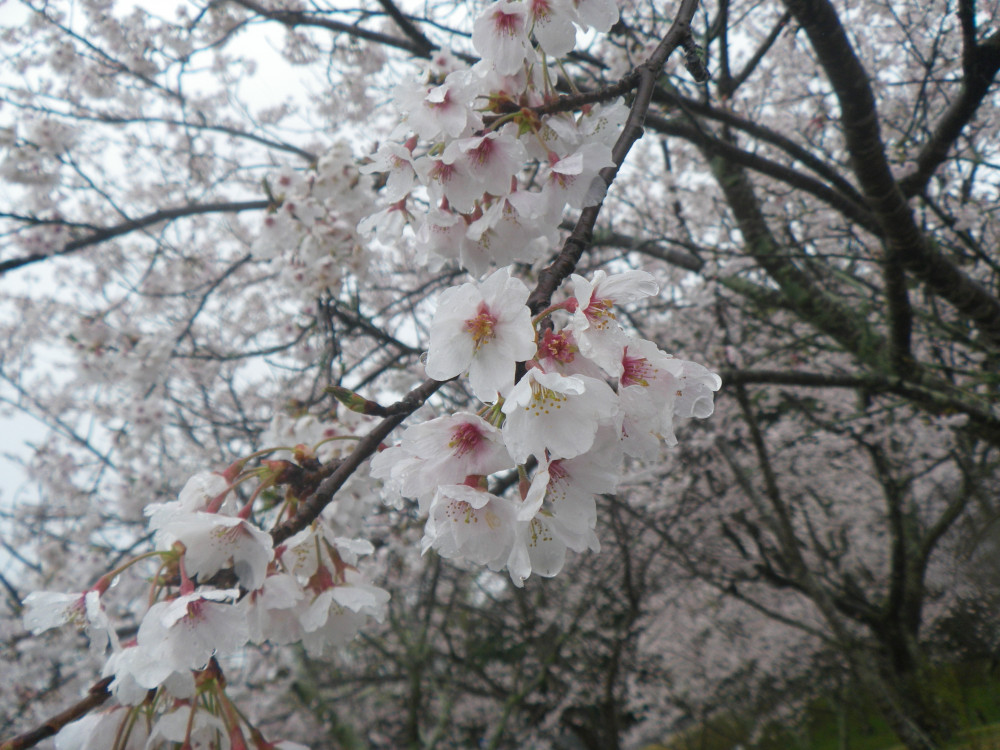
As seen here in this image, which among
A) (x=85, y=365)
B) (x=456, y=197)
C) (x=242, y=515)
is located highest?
(x=85, y=365)

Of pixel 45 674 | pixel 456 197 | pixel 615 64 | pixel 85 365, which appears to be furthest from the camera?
pixel 45 674

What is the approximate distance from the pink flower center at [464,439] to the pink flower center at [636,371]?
9.9 inches

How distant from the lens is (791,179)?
9.01 feet

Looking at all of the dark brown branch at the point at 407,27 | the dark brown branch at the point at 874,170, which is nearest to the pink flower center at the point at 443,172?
the dark brown branch at the point at 874,170

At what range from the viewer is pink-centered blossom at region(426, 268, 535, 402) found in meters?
0.87

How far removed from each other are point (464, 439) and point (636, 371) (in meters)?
0.30

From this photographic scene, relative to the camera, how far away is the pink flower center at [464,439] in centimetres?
91

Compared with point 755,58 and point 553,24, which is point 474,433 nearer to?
point 553,24

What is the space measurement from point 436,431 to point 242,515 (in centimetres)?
45

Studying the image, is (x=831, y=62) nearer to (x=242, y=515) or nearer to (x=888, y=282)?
(x=888, y=282)

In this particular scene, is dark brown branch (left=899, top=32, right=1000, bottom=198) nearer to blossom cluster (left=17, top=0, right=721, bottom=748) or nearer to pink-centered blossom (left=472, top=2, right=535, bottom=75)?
blossom cluster (left=17, top=0, right=721, bottom=748)

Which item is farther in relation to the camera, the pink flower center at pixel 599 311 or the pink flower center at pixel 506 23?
the pink flower center at pixel 506 23

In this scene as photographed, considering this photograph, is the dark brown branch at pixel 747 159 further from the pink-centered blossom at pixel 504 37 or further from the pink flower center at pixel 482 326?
the pink flower center at pixel 482 326

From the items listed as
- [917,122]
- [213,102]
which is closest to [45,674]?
[213,102]
